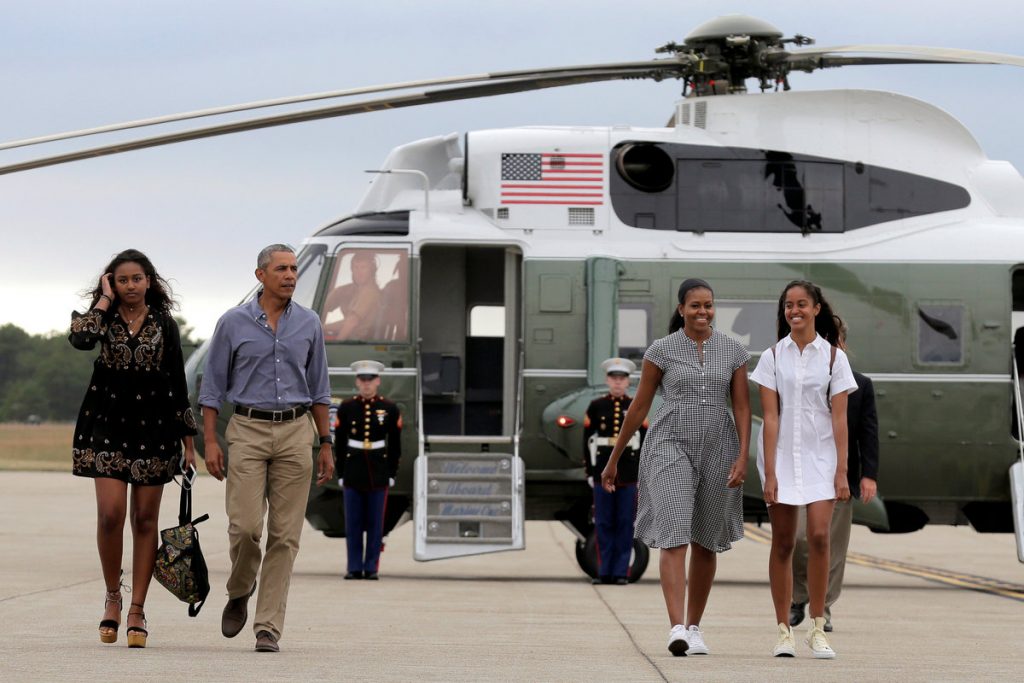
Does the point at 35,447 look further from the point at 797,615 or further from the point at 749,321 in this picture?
the point at 797,615

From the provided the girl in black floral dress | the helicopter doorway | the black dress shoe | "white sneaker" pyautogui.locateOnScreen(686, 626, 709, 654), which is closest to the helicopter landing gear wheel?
the helicopter doorway

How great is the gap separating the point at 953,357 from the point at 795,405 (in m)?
6.66

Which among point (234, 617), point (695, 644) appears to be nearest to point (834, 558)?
point (695, 644)

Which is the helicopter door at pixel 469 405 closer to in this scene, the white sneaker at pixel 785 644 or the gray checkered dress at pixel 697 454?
the gray checkered dress at pixel 697 454

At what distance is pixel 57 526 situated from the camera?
1018 inches

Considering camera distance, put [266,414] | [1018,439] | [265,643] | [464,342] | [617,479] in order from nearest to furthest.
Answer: [265,643] → [266,414] → [617,479] → [1018,439] → [464,342]

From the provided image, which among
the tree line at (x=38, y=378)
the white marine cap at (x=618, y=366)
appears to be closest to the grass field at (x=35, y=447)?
the tree line at (x=38, y=378)

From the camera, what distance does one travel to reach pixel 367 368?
606 inches

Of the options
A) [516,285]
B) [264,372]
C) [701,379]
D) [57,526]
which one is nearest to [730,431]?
[701,379]

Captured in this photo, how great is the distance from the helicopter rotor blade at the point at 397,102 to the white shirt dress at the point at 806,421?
5.66 m

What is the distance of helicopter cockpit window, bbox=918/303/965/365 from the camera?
619 inches

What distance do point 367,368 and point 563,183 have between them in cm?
229

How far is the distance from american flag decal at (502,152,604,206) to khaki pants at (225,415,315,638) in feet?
22.5

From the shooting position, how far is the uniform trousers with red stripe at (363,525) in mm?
15391
